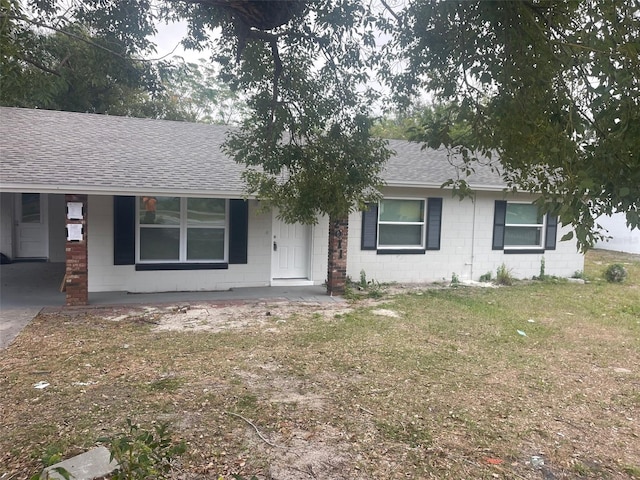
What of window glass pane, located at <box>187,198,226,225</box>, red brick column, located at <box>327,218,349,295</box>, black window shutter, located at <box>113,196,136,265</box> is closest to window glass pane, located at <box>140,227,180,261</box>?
black window shutter, located at <box>113,196,136,265</box>

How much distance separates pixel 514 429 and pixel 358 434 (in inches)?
57.4

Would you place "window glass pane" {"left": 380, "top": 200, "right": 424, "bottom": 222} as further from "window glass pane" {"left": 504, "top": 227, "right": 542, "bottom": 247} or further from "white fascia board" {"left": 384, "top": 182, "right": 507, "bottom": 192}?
"window glass pane" {"left": 504, "top": 227, "right": 542, "bottom": 247}

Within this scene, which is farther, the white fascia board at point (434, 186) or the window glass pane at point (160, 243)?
the white fascia board at point (434, 186)

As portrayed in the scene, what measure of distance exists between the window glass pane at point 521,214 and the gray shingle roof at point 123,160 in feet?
3.49

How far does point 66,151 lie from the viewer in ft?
32.8

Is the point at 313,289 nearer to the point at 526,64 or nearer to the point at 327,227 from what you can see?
the point at 327,227

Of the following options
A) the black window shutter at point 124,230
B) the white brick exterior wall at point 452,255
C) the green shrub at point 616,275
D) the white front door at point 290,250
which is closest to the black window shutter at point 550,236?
the white brick exterior wall at point 452,255

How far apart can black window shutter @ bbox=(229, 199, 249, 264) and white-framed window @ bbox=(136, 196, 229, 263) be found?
161 millimetres

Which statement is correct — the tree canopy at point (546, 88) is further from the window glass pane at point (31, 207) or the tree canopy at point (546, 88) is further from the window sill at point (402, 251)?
the window glass pane at point (31, 207)

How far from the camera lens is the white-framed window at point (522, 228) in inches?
528

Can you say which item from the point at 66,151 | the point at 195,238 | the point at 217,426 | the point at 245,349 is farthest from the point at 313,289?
the point at 217,426

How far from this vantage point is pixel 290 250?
38.1 feet

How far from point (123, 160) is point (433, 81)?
7.20m

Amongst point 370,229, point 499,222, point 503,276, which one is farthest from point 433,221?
point 503,276
